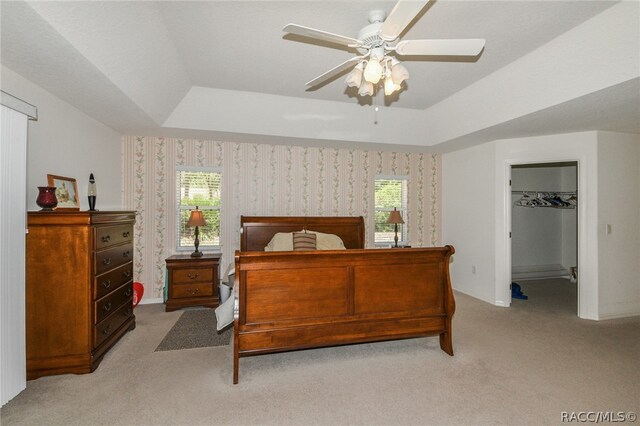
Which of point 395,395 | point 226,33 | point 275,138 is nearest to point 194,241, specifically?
point 275,138

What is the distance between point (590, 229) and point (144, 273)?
6.50m

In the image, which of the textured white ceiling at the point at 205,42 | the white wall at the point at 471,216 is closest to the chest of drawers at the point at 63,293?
the textured white ceiling at the point at 205,42

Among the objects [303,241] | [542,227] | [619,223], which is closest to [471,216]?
[619,223]

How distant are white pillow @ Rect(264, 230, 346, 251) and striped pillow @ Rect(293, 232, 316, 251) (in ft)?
0.29

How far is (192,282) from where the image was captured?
4.19 meters

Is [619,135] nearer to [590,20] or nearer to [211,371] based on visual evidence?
[590,20]

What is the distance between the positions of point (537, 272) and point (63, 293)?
778 centimetres

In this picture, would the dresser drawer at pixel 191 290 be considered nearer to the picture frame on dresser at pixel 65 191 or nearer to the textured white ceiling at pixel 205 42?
the picture frame on dresser at pixel 65 191

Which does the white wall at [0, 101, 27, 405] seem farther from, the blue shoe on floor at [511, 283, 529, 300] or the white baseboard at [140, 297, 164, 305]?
the blue shoe on floor at [511, 283, 529, 300]

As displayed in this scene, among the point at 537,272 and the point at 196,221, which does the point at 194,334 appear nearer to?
the point at 196,221

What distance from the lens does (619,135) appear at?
397cm

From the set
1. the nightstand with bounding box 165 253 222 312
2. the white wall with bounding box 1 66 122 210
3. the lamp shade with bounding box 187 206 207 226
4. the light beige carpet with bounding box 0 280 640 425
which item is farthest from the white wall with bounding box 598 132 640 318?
the white wall with bounding box 1 66 122 210

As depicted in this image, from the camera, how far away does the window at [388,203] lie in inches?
216

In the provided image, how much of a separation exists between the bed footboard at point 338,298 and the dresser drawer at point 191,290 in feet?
6.62
